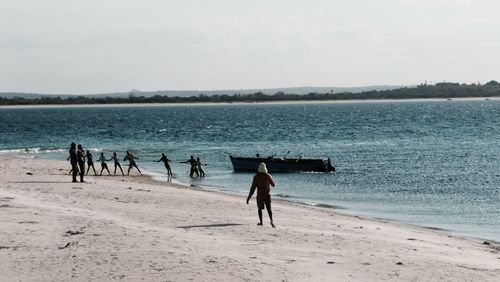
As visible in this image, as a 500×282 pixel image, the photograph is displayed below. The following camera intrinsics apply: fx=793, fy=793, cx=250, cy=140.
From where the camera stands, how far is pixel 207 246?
15297 millimetres

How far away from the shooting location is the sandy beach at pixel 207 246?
→ 1322cm

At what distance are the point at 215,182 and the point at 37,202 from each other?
18262mm

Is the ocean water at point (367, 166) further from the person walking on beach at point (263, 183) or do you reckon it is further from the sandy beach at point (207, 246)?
the sandy beach at point (207, 246)

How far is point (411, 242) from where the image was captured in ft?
59.0

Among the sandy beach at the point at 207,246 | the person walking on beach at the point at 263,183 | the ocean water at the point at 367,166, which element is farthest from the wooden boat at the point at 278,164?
the person walking on beach at the point at 263,183

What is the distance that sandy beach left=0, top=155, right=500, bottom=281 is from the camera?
1322cm

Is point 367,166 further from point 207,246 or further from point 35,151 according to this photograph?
A: point 207,246

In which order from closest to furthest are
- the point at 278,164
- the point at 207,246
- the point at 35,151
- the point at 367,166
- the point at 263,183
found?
the point at 207,246, the point at 263,183, the point at 278,164, the point at 367,166, the point at 35,151

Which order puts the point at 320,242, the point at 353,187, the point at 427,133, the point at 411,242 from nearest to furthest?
the point at 320,242, the point at 411,242, the point at 353,187, the point at 427,133

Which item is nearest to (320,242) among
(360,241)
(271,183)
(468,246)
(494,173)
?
(360,241)

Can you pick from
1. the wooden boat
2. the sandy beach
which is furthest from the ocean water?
the sandy beach

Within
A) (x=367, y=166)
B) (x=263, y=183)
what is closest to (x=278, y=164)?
(x=367, y=166)

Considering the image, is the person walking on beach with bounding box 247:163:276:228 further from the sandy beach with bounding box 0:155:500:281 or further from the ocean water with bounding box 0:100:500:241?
the ocean water with bounding box 0:100:500:241

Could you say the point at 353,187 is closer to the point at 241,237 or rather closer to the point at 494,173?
the point at 494,173
